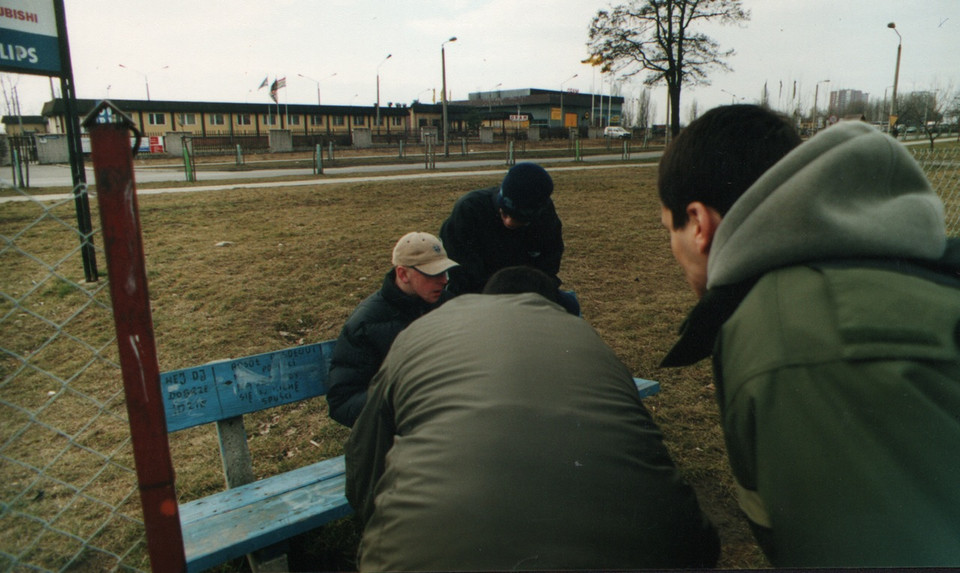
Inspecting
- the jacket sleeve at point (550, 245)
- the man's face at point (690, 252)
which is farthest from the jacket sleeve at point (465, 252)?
the man's face at point (690, 252)

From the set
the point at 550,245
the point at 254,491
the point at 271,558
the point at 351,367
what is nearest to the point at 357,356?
the point at 351,367

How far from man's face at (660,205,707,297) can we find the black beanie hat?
229cm

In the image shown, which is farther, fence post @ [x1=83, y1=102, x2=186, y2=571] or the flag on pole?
the flag on pole

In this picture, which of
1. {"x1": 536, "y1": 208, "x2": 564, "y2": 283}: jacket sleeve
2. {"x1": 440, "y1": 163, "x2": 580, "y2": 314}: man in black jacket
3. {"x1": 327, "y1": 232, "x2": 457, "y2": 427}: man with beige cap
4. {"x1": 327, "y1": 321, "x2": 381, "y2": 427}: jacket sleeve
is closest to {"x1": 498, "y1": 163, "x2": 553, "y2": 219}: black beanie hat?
{"x1": 440, "y1": 163, "x2": 580, "y2": 314}: man in black jacket

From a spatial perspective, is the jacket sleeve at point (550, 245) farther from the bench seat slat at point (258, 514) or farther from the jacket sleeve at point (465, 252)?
the bench seat slat at point (258, 514)

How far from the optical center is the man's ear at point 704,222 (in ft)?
3.76

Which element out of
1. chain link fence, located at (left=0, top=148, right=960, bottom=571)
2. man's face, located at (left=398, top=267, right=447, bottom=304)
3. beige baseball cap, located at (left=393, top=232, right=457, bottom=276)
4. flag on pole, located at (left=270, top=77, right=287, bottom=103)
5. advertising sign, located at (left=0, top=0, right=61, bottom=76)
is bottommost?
chain link fence, located at (left=0, top=148, right=960, bottom=571)

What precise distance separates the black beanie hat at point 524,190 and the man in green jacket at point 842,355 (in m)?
2.52

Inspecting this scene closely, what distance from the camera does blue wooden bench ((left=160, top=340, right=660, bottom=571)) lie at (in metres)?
2.25

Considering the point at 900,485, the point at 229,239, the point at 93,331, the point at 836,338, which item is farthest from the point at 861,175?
the point at 229,239

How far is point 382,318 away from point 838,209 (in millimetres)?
2201

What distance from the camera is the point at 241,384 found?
2.77 m

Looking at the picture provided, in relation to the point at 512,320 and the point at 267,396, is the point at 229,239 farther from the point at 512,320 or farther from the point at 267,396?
the point at 512,320

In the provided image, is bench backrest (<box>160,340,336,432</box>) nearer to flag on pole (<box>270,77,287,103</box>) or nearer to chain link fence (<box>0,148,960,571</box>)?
chain link fence (<box>0,148,960,571</box>)
